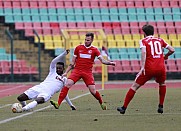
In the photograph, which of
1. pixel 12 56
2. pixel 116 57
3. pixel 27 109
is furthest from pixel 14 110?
pixel 116 57

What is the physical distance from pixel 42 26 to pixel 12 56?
13.1 feet

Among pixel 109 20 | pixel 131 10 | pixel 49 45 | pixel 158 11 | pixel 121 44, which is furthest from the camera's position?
pixel 158 11

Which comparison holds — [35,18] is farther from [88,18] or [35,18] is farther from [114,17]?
[114,17]

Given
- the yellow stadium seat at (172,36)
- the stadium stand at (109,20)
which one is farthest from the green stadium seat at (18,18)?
the yellow stadium seat at (172,36)

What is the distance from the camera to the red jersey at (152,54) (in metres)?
13.9

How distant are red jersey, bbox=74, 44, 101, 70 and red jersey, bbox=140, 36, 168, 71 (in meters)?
2.62

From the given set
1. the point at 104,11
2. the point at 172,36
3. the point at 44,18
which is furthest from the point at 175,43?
the point at 44,18

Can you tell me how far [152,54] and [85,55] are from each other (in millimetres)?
2847

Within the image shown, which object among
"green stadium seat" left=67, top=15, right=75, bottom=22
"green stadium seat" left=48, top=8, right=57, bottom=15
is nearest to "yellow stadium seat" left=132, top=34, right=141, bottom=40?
"green stadium seat" left=67, top=15, right=75, bottom=22

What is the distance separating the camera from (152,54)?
45.8 ft

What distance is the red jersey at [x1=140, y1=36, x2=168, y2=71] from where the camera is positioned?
13.9 metres

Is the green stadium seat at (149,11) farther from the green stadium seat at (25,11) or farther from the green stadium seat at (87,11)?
the green stadium seat at (25,11)

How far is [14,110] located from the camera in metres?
14.9

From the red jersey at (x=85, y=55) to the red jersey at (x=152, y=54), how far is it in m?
2.62
